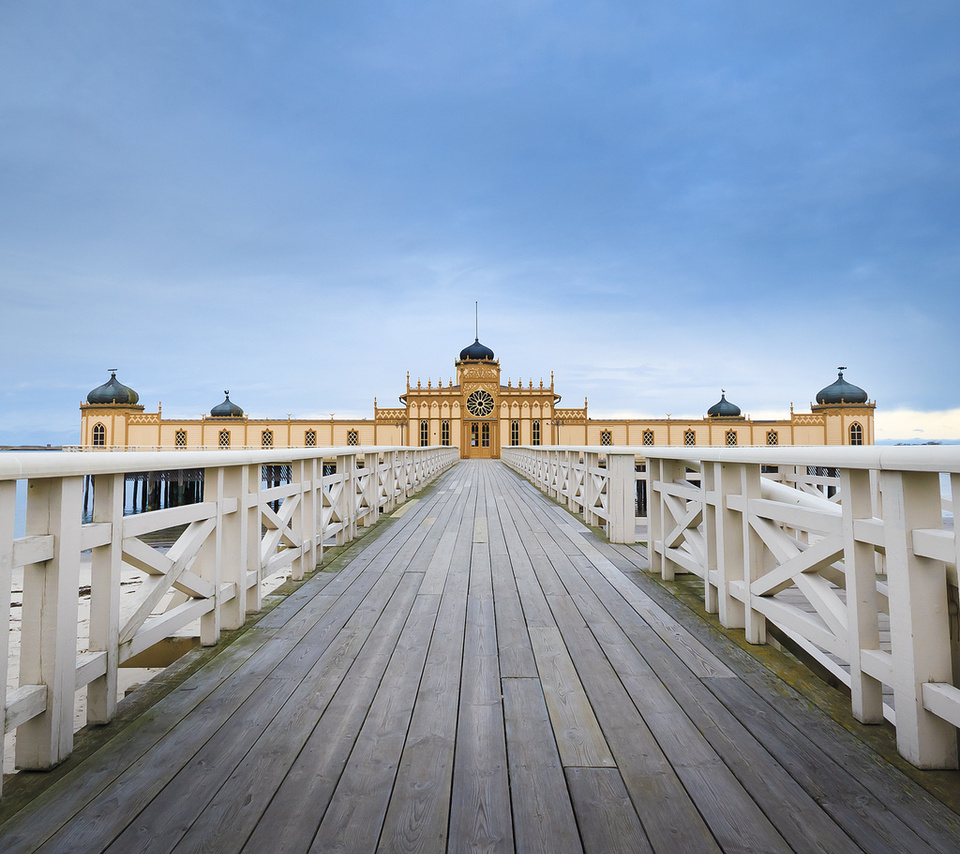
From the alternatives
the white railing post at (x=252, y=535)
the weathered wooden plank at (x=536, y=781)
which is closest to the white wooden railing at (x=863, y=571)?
the weathered wooden plank at (x=536, y=781)

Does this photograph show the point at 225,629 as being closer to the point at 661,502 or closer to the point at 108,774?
the point at 108,774

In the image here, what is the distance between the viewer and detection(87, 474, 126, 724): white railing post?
6.79 feet

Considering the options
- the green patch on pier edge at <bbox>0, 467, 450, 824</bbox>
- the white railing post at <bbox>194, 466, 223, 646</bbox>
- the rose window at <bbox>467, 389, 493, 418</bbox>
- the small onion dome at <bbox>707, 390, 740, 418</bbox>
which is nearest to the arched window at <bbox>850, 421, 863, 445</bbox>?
the small onion dome at <bbox>707, 390, 740, 418</bbox>

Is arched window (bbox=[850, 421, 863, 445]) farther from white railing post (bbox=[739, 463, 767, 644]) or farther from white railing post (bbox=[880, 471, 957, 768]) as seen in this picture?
white railing post (bbox=[880, 471, 957, 768])

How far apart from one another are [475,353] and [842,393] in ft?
118

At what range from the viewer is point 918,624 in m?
1.79

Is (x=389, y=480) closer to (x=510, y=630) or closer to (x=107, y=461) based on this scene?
(x=510, y=630)

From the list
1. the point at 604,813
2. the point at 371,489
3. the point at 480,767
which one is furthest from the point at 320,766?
the point at 371,489

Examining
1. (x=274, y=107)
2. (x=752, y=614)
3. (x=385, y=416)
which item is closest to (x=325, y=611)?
(x=752, y=614)

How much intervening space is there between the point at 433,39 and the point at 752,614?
24.6 metres

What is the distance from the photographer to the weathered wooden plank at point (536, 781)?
56.5 inches

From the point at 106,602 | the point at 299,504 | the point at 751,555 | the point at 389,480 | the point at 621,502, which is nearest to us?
the point at 106,602

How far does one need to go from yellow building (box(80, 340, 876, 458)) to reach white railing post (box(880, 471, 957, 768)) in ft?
134

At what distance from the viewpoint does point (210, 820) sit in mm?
1520
